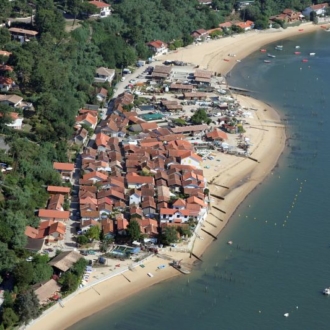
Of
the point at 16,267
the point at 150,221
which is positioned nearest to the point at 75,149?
the point at 150,221

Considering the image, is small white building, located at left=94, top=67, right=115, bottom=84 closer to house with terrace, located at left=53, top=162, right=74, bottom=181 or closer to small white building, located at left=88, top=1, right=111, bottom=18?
small white building, located at left=88, top=1, right=111, bottom=18

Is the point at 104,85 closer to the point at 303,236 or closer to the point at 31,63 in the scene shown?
the point at 31,63

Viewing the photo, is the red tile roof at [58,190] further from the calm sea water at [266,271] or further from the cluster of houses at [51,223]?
the calm sea water at [266,271]

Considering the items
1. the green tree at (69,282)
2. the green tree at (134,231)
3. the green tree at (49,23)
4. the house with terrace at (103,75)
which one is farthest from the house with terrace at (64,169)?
the green tree at (49,23)

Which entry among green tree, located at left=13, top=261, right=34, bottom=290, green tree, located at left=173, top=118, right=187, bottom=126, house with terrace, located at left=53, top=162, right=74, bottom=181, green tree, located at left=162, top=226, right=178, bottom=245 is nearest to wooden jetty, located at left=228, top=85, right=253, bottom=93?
green tree, located at left=173, top=118, right=187, bottom=126

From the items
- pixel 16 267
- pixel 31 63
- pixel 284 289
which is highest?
pixel 31 63

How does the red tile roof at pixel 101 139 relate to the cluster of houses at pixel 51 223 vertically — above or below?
above
